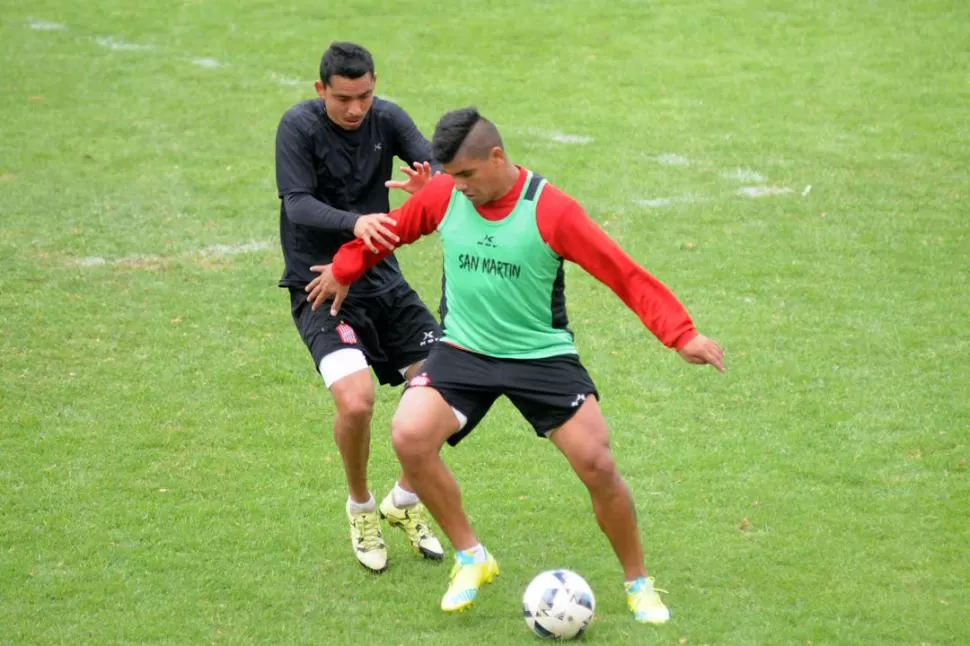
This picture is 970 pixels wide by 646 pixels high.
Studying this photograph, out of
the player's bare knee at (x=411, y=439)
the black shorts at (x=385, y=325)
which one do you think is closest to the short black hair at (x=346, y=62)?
the black shorts at (x=385, y=325)

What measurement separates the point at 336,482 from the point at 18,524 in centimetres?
182

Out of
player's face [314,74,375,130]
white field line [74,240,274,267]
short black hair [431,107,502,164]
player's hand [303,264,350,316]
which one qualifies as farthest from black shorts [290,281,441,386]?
white field line [74,240,274,267]

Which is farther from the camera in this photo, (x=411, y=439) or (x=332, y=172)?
(x=332, y=172)

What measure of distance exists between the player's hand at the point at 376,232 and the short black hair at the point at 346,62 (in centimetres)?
81

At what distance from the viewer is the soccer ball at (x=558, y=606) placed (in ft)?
20.3

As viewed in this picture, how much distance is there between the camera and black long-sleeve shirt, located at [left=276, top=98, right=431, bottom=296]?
278 inches

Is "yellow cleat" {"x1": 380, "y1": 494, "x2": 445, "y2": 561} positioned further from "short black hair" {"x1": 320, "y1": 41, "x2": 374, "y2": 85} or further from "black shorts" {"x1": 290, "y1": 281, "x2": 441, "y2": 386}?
"short black hair" {"x1": 320, "y1": 41, "x2": 374, "y2": 85}

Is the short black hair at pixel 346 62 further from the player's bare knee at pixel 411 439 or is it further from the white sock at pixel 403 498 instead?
the white sock at pixel 403 498

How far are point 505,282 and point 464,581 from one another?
147 centimetres

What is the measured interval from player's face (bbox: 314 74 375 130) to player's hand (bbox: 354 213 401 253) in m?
0.76

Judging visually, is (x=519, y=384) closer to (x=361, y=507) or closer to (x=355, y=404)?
(x=355, y=404)

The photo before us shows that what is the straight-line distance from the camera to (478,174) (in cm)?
616

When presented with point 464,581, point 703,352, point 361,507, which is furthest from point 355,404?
point 703,352

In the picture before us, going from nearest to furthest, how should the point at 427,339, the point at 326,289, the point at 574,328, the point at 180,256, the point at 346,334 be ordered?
the point at 326,289 → the point at 346,334 → the point at 427,339 → the point at 574,328 → the point at 180,256
